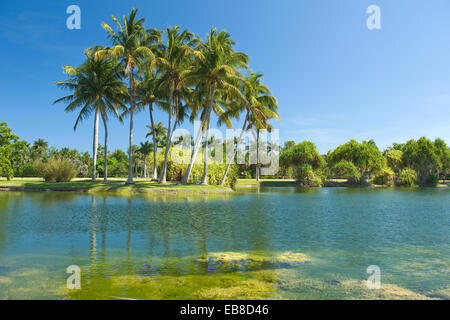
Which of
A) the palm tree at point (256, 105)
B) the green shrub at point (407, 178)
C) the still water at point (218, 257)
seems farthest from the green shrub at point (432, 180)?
the still water at point (218, 257)

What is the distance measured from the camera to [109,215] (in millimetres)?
14562

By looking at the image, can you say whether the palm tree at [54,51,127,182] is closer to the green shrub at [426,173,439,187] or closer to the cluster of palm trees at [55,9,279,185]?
the cluster of palm trees at [55,9,279,185]

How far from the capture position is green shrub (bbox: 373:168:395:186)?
59969mm

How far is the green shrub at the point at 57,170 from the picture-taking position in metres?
35.6

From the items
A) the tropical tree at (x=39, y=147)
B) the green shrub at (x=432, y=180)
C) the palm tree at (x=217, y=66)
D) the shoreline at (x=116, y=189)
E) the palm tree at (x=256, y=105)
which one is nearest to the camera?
the shoreline at (x=116, y=189)

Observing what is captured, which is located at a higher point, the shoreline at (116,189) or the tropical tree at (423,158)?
the tropical tree at (423,158)

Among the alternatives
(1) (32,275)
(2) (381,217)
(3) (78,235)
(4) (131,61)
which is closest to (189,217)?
(3) (78,235)

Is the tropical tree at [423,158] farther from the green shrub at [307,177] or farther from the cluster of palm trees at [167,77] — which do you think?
the cluster of palm trees at [167,77]

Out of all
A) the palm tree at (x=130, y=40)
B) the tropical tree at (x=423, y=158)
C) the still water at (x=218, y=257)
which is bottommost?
the still water at (x=218, y=257)

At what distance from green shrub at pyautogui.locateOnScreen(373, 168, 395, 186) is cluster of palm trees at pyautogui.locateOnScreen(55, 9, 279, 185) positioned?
115 ft

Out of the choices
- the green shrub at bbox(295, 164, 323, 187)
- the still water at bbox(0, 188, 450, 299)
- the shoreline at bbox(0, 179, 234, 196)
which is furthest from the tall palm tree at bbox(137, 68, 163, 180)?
the green shrub at bbox(295, 164, 323, 187)

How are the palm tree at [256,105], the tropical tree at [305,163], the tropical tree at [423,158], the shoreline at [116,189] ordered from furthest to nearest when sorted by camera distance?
the tropical tree at [423,158]
the tropical tree at [305,163]
the palm tree at [256,105]
the shoreline at [116,189]

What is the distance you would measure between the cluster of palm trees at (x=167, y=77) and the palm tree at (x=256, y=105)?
141mm

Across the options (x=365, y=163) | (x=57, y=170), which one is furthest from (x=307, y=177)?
(x=57, y=170)
